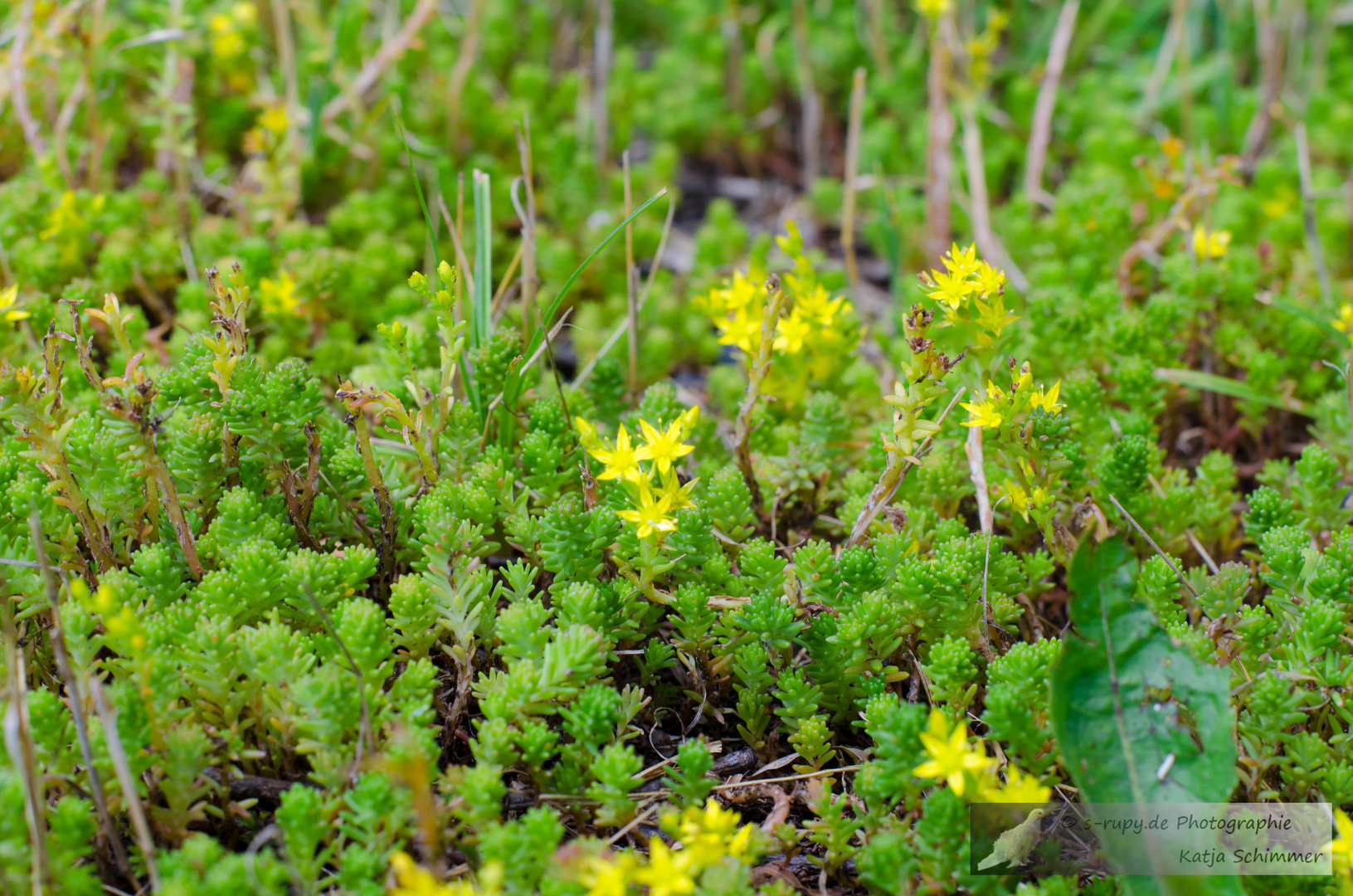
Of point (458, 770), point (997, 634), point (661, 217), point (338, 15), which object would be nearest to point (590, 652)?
point (458, 770)

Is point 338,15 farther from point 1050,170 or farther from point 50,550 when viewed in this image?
point 1050,170

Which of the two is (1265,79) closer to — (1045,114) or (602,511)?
(1045,114)

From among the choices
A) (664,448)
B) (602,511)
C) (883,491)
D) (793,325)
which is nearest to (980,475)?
(883,491)

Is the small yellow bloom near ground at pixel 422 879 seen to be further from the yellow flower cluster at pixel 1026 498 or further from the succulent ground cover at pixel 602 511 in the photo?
the yellow flower cluster at pixel 1026 498

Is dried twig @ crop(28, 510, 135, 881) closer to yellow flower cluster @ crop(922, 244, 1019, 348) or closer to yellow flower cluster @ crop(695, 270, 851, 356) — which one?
yellow flower cluster @ crop(695, 270, 851, 356)

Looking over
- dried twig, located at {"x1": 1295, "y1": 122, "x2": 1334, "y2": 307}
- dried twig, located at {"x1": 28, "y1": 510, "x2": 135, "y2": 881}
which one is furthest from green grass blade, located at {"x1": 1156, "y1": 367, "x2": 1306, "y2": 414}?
dried twig, located at {"x1": 28, "y1": 510, "x2": 135, "y2": 881}

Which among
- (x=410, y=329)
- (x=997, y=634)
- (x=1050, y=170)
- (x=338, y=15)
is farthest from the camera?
(x=1050, y=170)
